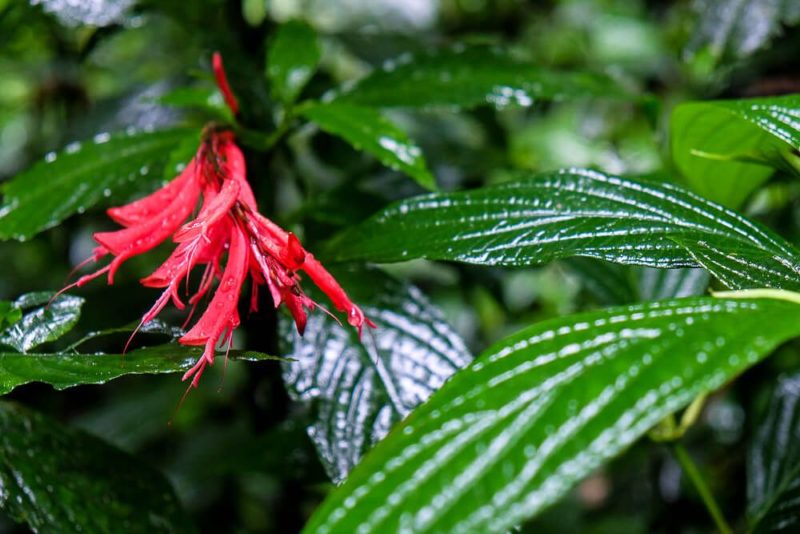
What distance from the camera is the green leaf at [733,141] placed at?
52 centimetres

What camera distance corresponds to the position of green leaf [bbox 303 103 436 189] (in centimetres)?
68

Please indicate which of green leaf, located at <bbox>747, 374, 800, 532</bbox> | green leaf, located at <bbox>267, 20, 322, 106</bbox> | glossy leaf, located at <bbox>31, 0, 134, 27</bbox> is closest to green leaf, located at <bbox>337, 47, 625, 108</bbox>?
green leaf, located at <bbox>267, 20, 322, 106</bbox>

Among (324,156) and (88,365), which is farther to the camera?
(324,156)

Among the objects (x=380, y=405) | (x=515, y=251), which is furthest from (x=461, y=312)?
(x=515, y=251)

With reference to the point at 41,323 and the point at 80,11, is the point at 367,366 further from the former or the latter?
the point at 80,11

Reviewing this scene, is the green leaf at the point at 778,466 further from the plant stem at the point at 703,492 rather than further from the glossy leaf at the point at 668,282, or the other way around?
the glossy leaf at the point at 668,282

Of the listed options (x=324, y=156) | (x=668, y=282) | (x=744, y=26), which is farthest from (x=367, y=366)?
(x=744, y=26)

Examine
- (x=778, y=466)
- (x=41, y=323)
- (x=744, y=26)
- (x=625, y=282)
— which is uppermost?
(x=744, y=26)

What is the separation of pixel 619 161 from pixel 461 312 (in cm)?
53

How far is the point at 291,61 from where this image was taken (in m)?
0.80

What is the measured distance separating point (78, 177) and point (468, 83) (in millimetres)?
428

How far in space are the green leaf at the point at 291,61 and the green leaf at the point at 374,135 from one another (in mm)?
61

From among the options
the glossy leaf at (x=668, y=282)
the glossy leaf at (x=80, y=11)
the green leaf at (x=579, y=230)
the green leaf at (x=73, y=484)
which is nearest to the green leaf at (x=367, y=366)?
the green leaf at (x=579, y=230)

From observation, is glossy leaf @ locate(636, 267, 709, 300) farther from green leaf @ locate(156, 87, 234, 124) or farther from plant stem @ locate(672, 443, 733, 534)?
green leaf @ locate(156, 87, 234, 124)
